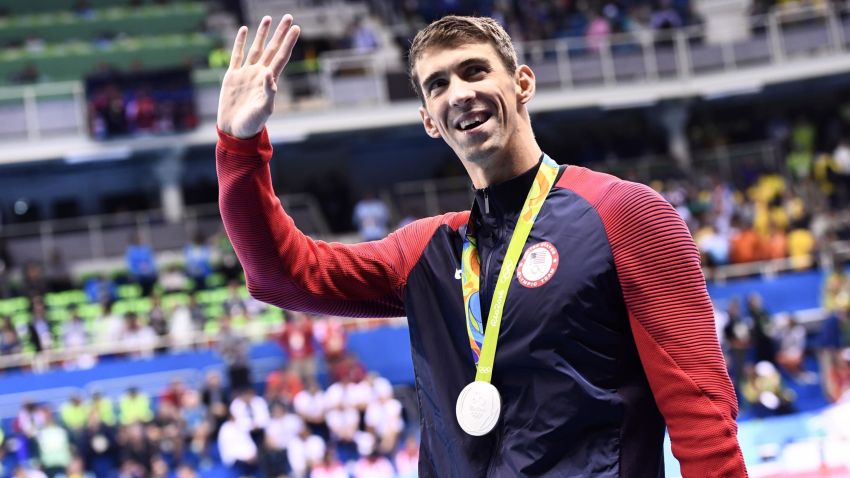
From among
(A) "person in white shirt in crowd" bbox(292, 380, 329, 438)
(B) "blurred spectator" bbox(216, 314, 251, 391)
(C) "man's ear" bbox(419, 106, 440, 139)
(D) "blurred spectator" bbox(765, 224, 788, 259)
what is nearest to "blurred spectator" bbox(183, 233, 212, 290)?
(B) "blurred spectator" bbox(216, 314, 251, 391)

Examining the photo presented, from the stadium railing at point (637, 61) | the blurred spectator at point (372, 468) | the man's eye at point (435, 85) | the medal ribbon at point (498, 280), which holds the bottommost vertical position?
the blurred spectator at point (372, 468)

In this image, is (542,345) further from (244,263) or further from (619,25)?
(619,25)

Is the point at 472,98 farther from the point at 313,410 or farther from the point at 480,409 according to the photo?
the point at 313,410

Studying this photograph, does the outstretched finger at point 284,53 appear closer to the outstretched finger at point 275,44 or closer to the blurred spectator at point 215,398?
the outstretched finger at point 275,44

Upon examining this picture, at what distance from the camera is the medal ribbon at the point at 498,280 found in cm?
210

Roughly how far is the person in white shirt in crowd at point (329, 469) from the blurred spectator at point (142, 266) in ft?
19.3

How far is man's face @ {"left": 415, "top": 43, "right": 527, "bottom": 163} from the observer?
2205 mm

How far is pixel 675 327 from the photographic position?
198 centimetres

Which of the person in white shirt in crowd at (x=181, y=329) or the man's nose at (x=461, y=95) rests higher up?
the man's nose at (x=461, y=95)

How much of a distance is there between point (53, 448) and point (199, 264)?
5.59 metres

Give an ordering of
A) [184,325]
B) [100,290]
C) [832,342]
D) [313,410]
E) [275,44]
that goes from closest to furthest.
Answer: [275,44], [313,410], [832,342], [184,325], [100,290]

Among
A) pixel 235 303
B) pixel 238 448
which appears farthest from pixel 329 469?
pixel 235 303

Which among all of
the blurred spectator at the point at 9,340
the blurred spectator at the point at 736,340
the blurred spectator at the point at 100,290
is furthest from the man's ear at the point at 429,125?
the blurred spectator at the point at 100,290

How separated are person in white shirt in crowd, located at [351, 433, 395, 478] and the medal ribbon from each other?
1004cm
